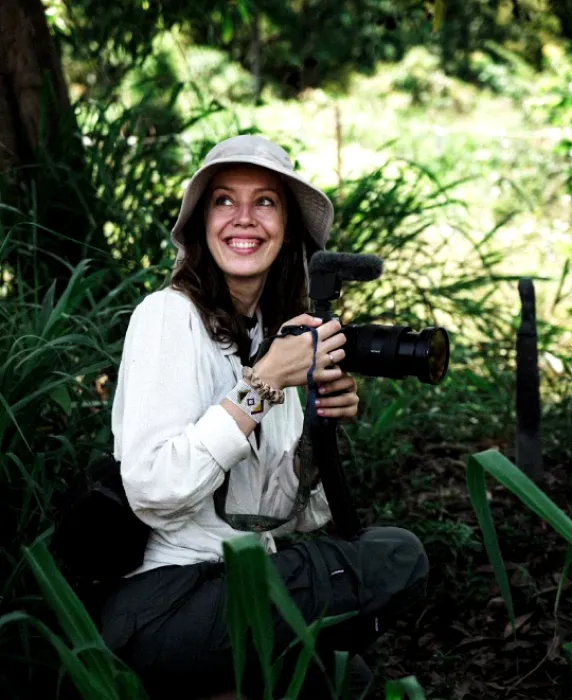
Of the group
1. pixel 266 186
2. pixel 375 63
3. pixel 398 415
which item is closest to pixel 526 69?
pixel 375 63

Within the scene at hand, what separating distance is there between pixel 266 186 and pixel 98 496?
0.80 metres

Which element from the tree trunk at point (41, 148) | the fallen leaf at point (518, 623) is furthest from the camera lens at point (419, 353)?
the tree trunk at point (41, 148)

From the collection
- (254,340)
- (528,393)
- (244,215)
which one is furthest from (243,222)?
(528,393)

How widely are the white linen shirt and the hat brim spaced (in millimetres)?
213

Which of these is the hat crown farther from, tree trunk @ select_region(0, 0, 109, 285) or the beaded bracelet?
tree trunk @ select_region(0, 0, 109, 285)

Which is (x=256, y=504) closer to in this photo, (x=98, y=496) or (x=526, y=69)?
(x=98, y=496)

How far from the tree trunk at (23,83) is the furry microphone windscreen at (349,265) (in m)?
2.08

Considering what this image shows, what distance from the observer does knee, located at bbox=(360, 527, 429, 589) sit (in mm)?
2264

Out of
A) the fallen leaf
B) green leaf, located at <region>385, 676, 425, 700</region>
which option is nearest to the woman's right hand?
green leaf, located at <region>385, 676, 425, 700</region>

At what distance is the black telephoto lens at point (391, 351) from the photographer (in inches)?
81.8

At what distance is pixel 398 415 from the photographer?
3957mm

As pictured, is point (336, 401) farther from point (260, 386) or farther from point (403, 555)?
point (403, 555)

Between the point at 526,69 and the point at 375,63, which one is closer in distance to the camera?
the point at 526,69

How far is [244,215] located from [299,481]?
608mm
